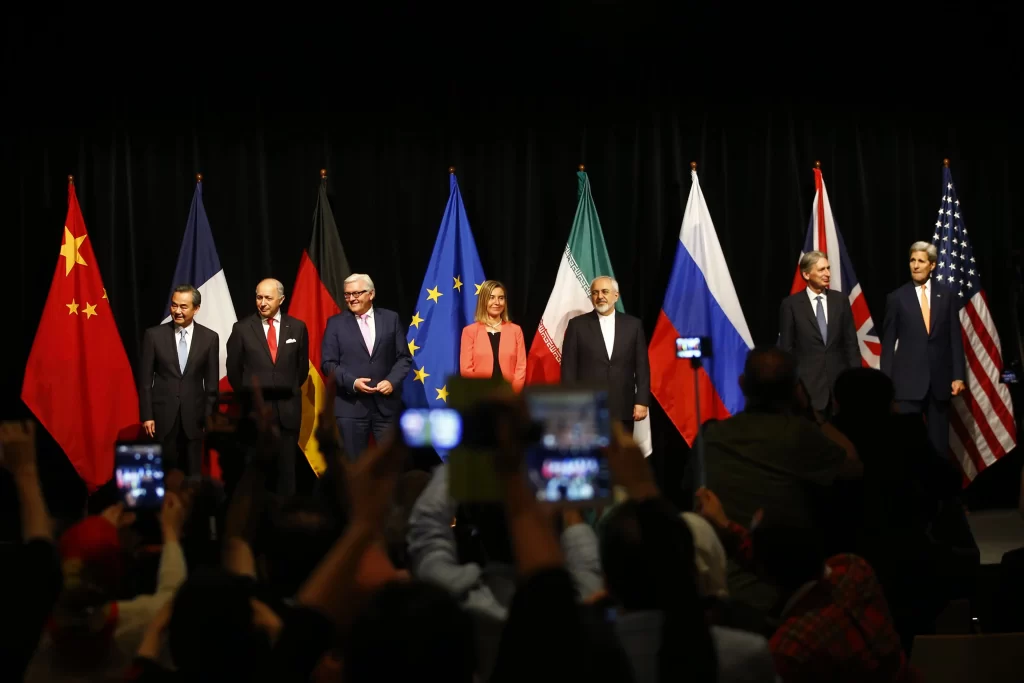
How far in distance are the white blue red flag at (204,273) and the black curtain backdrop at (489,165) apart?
0.31 metres

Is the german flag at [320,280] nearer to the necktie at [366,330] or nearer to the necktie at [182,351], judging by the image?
→ the necktie at [366,330]

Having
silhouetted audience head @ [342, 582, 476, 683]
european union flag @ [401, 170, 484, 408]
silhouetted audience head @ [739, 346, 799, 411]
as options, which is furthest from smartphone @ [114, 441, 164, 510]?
european union flag @ [401, 170, 484, 408]

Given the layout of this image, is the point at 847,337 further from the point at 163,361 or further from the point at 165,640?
the point at 165,640

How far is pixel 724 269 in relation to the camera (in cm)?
681

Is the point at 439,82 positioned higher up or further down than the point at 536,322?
higher up

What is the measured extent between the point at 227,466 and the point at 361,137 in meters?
4.69

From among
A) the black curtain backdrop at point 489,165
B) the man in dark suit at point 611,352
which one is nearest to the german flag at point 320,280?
the black curtain backdrop at point 489,165

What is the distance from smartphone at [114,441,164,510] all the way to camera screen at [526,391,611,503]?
3.91 feet

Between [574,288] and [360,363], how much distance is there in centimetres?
148

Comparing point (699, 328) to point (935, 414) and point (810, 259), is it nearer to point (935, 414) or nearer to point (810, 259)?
point (810, 259)

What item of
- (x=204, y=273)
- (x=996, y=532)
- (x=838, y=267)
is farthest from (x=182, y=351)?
(x=996, y=532)

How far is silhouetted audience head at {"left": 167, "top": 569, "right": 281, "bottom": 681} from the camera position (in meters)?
1.46

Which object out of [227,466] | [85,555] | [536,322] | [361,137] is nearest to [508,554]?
[227,466]

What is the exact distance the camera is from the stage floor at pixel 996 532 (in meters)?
5.12
